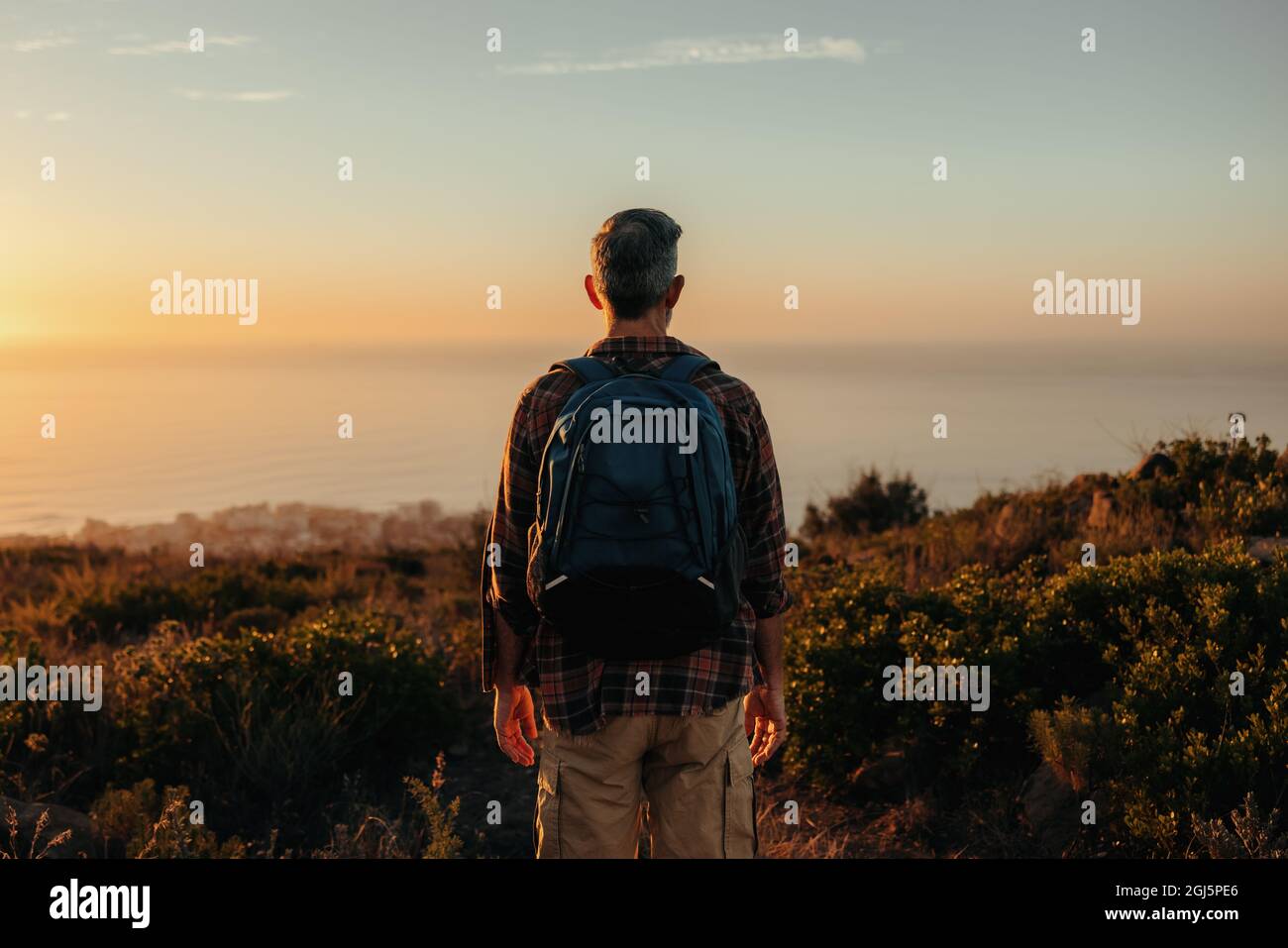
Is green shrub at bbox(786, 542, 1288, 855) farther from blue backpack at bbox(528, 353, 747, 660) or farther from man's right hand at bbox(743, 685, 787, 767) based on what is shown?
blue backpack at bbox(528, 353, 747, 660)

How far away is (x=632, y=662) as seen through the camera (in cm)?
298

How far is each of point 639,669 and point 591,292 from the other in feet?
3.68

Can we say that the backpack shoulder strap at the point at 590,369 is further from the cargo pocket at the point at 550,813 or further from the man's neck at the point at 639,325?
the cargo pocket at the point at 550,813

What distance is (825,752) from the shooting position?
5.90m

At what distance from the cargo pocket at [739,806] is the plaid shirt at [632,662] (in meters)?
0.20

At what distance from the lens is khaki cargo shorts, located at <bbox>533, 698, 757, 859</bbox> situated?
3021mm

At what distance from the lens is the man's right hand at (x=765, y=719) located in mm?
3342

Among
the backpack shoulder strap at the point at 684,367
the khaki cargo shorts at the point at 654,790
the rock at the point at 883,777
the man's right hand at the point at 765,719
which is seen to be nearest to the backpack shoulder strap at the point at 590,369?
the backpack shoulder strap at the point at 684,367

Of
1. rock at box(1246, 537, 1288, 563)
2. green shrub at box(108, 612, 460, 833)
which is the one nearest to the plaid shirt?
green shrub at box(108, 612, 460, 833)

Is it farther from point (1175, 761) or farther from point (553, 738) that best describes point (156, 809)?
point (1175, 761)

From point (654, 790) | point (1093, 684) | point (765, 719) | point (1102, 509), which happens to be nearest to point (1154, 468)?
point (1102, 509)

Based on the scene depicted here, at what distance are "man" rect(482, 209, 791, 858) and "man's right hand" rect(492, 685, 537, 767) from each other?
0.14 metres
